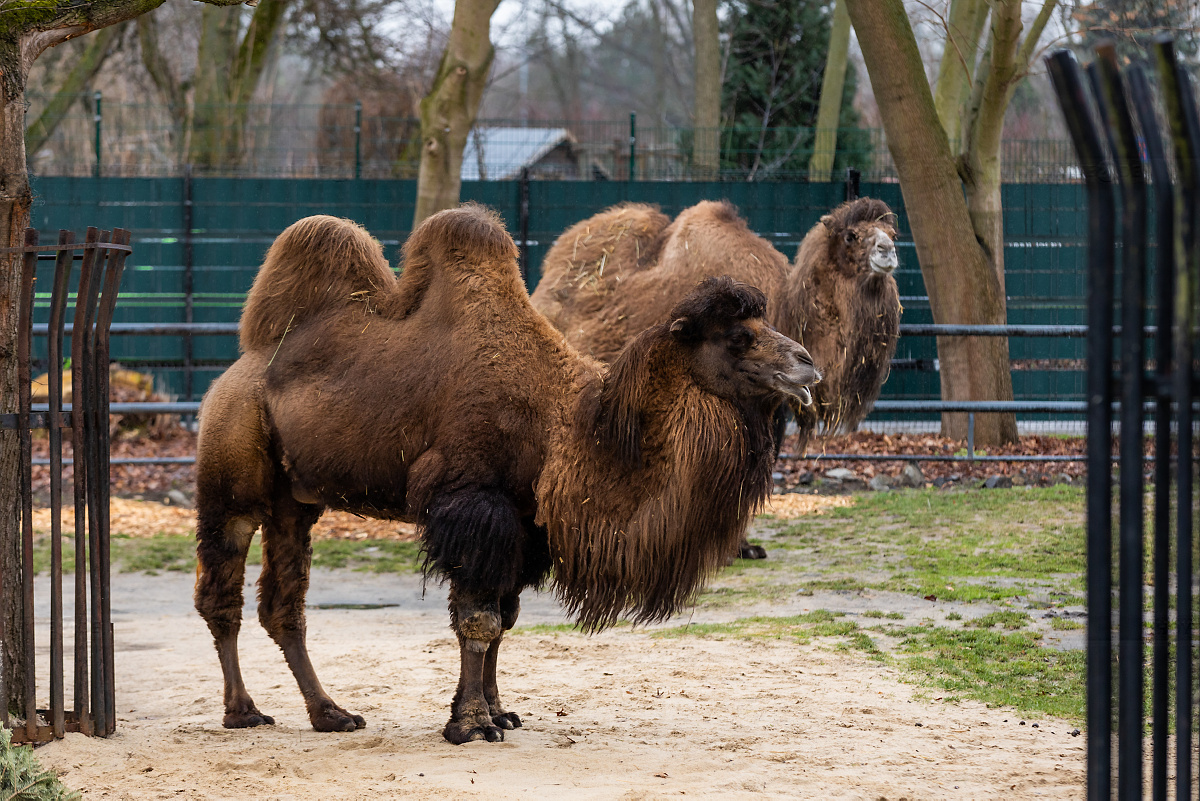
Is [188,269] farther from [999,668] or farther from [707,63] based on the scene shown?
[999,668]

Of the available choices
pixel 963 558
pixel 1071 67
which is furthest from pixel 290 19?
pixel 1071 67

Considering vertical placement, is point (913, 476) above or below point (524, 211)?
below

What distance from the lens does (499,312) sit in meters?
5.26

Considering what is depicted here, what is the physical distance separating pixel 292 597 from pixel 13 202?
2020 millimetres

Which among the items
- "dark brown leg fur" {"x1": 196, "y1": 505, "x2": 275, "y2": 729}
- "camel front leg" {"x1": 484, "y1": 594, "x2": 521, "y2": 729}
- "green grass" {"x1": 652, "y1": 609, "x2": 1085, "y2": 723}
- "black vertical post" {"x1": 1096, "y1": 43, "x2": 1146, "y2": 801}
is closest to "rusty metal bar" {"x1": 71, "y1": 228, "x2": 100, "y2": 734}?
"dark brown leg fur" {"x1": 196, "y1": 505, "x2": 275, "y2": 729}

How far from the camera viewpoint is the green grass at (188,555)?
29.9 feet

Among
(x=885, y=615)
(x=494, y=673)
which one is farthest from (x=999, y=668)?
(x=494, y=673)

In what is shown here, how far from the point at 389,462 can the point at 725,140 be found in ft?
55.8

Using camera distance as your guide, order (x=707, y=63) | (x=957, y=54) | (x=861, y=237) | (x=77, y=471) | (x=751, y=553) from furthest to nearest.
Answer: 1. (x=707, y=63)
2. (x=957, y=54)
3. (x=751, y=553)
4. (x=861, y=237)
5. (x=77, y=471)

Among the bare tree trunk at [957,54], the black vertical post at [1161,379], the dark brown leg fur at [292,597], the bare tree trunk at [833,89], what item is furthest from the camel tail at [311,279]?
the bare tree trunk at [833,89]

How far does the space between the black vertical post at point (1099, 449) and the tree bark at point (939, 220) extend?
8689mm

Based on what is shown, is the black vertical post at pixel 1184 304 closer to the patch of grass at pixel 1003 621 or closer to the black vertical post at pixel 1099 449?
the black vertical post at pixel 1099 449

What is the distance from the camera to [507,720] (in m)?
5.13

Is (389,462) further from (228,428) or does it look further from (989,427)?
(989,427)
